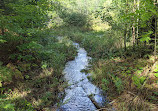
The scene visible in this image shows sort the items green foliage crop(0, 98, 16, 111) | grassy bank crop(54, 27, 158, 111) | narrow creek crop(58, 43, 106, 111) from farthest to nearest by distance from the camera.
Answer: narrow creek crop(58, 43, 106, 111)
grassy bank crop(54, 27, 158, 111)
green foliage crop(0, 98, 16, 111)

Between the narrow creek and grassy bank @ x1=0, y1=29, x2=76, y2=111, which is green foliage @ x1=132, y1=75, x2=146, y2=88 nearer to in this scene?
the narrow creek

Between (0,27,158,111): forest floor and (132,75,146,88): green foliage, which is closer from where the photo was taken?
(0,27,158,111): forest floor

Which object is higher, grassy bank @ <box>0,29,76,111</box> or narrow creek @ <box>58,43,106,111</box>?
grassy bank @ <box>0,29,76,111</box>

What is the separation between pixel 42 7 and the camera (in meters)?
5.96

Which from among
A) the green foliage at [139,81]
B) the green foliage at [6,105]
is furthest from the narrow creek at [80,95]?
the green foliage at [6,105]

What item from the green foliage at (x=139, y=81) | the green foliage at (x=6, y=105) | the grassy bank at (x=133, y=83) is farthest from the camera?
the green foliage at (x=139, y=81)

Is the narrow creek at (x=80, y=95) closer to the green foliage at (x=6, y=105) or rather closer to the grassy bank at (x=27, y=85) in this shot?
the grassy bank at (x=27, y=85)

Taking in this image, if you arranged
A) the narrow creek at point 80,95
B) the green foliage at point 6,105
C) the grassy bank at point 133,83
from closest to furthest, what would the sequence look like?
the green foliage at point 6,105 → the grassy bank at point 133,83 → the narrow creek at point 80,95

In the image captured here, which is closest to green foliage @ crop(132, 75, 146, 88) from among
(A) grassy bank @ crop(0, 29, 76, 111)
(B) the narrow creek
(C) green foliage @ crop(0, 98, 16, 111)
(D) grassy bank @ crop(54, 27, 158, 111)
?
(D) grassy bank @ crop(54, 27, 158, 111)

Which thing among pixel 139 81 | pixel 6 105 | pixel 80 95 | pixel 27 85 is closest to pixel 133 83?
pixel 139 81

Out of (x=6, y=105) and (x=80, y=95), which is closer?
(x=6, y=105)

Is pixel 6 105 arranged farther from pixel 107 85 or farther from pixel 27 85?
pixel 107 85

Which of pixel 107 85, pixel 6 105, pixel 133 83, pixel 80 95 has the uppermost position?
pixel 6 105

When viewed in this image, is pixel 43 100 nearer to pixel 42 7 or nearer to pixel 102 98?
pixel 102 98
